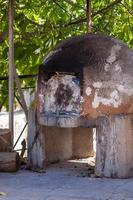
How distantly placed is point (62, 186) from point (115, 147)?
0.83 metres

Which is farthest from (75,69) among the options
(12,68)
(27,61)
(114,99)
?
(27,61)

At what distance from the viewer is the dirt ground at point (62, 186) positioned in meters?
6.28

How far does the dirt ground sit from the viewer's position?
6277 mm

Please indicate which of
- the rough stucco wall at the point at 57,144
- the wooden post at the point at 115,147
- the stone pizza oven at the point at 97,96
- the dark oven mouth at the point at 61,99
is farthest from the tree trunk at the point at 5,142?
the wooden post at the point at 115,147

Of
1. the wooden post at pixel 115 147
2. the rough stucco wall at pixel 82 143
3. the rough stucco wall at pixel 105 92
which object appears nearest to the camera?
the wooden post at pixel 115 147

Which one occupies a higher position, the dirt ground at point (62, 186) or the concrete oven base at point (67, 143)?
the concrete oven base at point (67, 143)

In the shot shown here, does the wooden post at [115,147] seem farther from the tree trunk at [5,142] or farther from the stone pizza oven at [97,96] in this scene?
the tree trunk at [5,142]

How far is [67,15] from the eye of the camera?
10.8 metres

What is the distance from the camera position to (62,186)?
6.86 meters

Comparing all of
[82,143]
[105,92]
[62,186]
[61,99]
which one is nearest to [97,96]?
[105,92]

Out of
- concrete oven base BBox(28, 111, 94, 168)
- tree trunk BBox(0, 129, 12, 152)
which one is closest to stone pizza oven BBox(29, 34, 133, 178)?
concrete oven base BBox(28, 111, 94, 168)

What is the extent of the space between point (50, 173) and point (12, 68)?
1.67 meters

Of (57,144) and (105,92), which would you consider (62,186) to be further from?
(57,144)

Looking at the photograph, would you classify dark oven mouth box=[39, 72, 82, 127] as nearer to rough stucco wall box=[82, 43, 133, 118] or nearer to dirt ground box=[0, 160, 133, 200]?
rough stucco wall box=[82, 43, 133, 118]
